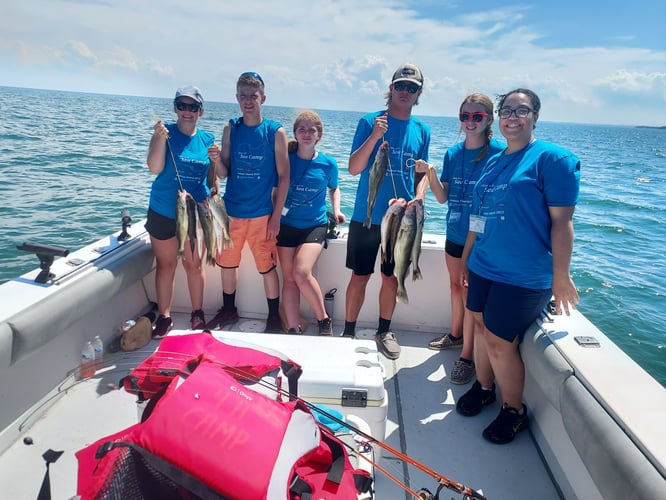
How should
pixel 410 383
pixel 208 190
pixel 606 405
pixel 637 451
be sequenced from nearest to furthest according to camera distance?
pixel 637 451 < pixel 606 405 < pixel 410 383 < pixel 208 190

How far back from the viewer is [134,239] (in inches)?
158

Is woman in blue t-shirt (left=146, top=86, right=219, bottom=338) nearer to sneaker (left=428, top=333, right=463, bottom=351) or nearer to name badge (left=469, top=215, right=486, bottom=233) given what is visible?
name badge (left=469, top=215, right=486, bottom=233)

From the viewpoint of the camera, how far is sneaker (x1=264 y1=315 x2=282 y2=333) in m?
4.18

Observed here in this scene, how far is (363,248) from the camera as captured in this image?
3773 mm

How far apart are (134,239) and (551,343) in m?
3.48

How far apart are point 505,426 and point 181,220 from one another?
2864 millimetres

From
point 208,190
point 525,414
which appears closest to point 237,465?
point 525,414

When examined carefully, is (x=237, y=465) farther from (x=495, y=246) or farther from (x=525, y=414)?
(x=525, y=414)

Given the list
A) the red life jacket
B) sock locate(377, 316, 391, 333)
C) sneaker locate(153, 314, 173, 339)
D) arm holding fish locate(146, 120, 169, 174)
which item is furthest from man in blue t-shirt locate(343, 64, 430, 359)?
the red life jacket

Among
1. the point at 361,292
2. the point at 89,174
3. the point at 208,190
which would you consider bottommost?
the point at 89,174

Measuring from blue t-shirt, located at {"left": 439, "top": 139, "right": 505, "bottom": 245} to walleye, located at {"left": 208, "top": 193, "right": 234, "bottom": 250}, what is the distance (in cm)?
183

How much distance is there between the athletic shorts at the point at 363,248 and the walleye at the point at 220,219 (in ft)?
3.44

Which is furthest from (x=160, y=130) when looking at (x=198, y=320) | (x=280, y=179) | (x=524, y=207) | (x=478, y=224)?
(x=524, y=207)

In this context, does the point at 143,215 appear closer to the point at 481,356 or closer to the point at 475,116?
the point at 475,116
